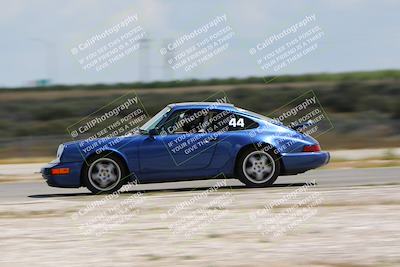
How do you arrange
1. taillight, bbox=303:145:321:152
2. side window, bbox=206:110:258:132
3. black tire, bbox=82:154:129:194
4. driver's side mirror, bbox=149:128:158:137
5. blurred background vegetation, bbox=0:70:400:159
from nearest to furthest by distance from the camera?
black tire, bbox=82:154:129:194, driver's side mirror, bbox=149:128:158:137, side window, bbox=206:110:258:132, taillight, bbox=303:145:321:152, blurred background vegetation, bbox=0:70:400:159

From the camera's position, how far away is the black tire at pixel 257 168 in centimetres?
1434

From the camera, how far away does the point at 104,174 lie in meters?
14.2

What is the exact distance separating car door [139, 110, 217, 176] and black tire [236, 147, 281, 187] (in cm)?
51

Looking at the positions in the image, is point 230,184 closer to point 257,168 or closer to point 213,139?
point 257,168

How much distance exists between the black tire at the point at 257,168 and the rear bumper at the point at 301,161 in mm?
146

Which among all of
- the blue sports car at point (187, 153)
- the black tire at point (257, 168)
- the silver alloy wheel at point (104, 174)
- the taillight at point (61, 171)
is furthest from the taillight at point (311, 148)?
the taillight at point (61, 171)

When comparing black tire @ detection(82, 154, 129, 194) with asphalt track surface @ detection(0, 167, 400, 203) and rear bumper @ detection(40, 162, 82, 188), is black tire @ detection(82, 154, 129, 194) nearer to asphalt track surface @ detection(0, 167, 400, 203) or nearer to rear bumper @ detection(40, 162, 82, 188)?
rear bumper @ detection(40, 162, 82, 188)

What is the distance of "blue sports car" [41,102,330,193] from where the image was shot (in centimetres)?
1417

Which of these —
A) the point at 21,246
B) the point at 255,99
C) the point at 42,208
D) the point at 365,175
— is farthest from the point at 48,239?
the point at 255,99

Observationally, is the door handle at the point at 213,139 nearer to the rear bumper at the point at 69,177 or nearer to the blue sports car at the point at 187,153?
the blue sports car at the point at 187,153

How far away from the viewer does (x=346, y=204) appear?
11852 millimetres

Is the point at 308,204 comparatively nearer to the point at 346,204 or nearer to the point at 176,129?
the point at 346,204

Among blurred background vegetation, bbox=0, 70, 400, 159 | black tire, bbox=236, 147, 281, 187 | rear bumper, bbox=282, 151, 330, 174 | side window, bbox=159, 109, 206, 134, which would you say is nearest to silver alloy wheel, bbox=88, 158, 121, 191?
side window, bbox=159, 109, 206, 134

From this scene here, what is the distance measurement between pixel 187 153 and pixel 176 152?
173 mm
